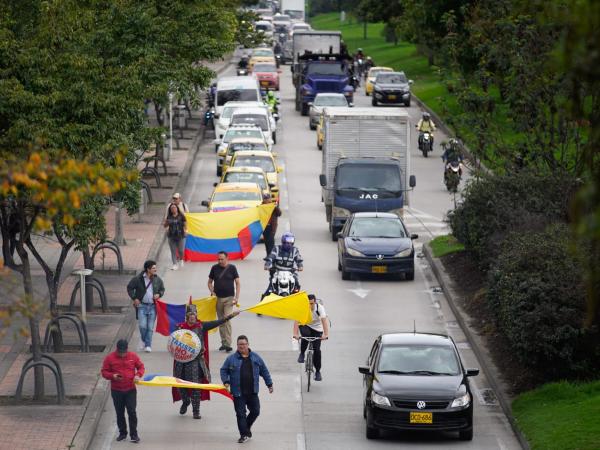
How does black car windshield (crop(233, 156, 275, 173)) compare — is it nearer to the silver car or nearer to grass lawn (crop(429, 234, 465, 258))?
grass lawn (crop(429, 234, 465, 258))

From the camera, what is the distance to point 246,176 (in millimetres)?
38938

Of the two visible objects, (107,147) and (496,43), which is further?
(496,43)

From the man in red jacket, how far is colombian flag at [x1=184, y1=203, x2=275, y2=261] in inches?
487

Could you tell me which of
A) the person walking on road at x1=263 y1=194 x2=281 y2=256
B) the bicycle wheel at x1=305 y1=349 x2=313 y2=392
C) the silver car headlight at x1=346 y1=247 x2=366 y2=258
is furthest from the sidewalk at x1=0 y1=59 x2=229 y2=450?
the silver car headlight at x1=346 y1=247 x2=366 y2=258

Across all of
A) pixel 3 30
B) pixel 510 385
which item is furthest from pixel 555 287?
pixel 3 30

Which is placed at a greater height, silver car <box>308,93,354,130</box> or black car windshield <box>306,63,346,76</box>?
black car windshield <box>306,63,346,76</box>

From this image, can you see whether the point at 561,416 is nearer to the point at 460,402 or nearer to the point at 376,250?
the point at 460,402

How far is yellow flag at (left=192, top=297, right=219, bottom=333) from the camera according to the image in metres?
23.1

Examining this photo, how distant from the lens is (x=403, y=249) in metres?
30.2

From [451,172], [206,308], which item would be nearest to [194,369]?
[206,308]

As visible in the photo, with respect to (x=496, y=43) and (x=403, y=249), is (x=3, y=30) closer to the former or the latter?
(x=403, y=249)

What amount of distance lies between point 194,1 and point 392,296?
1514 centimetres

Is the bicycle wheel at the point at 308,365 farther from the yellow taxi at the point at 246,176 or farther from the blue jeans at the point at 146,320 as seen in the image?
the yellow taxi at the point at 246,176

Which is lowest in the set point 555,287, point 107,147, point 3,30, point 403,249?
point 403,249
